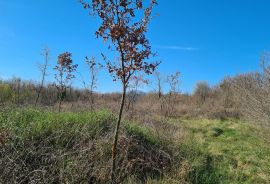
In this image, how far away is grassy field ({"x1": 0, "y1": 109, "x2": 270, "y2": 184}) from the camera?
256 inches

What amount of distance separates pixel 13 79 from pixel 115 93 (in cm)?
1435

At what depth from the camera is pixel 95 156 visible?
7.60 metres

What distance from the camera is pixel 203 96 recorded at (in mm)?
43969

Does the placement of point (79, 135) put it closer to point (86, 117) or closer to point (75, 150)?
point (75, 150)

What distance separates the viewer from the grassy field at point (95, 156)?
651 centimetres

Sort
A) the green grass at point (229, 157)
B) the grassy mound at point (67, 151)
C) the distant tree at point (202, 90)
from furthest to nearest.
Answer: the distant tree at point (202, 90), the green grass at point (229, 157), the grassy mound at point (67, 151)

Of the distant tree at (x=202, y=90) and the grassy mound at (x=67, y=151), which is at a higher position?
the distant tree at (x=202, y=90)

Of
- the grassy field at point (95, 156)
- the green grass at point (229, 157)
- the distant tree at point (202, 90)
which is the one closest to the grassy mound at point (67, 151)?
the grassy field at point (95, 156)

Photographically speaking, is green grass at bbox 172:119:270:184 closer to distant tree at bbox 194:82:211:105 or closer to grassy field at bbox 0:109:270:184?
grassy field at bbox 0:109:270:184

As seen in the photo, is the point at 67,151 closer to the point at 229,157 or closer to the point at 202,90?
the point at 229,157

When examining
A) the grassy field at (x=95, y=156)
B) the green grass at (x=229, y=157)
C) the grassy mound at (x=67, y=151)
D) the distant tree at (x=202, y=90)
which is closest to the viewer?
the grassy mound at (x=67, y=151)

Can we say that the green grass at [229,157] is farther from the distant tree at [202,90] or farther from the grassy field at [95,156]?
the distant tree at [202,90]

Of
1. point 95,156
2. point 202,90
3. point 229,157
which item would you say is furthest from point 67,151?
point 202,90

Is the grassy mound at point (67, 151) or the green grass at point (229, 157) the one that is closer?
the grassy mound at point (67, 151)
